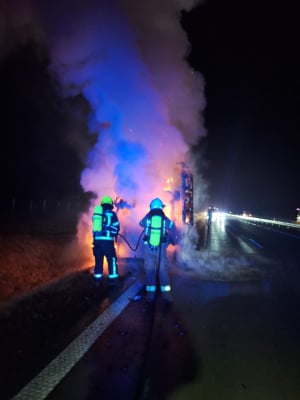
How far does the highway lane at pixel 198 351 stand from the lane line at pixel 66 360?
0.07 meters

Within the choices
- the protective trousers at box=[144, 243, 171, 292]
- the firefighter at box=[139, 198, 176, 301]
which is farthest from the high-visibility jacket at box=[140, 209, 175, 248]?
the protective trousers at box=[144, 243, 171, 292]

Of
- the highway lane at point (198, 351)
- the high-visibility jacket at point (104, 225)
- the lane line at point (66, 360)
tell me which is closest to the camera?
the lane line at point (66, 360)

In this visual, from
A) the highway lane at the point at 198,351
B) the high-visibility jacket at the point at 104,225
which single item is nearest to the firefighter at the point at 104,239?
the high-visibility jacket at the point at 104,225

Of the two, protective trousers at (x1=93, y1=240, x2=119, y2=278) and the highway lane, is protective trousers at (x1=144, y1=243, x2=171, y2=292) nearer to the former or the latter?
the highway lane

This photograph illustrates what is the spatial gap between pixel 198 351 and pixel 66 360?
4.82ft

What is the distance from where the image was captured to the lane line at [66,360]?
2830 millimetres

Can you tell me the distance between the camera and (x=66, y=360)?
133 inches

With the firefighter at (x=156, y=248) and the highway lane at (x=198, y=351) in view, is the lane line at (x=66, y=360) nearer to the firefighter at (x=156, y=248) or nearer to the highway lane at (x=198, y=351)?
the highway lane at (x=198, y=351)

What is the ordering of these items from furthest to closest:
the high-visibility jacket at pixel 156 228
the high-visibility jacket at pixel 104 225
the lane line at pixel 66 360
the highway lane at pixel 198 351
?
the high-visibility jacket at pixel 104 225
the high-visibility jacket at pixel 156 228
the highway lane at pixel 198 351
the lane line at pixel 66 360

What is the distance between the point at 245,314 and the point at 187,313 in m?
Answer: 0.90

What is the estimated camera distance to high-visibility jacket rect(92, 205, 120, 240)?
6461 mm

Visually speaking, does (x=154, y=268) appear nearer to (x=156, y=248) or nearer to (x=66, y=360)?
(x=156, y=248)

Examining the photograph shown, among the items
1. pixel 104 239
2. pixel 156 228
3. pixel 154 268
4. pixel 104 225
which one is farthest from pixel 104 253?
pixel 156 228

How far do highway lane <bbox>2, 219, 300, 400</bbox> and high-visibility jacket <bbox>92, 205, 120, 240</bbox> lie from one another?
1.32 m
